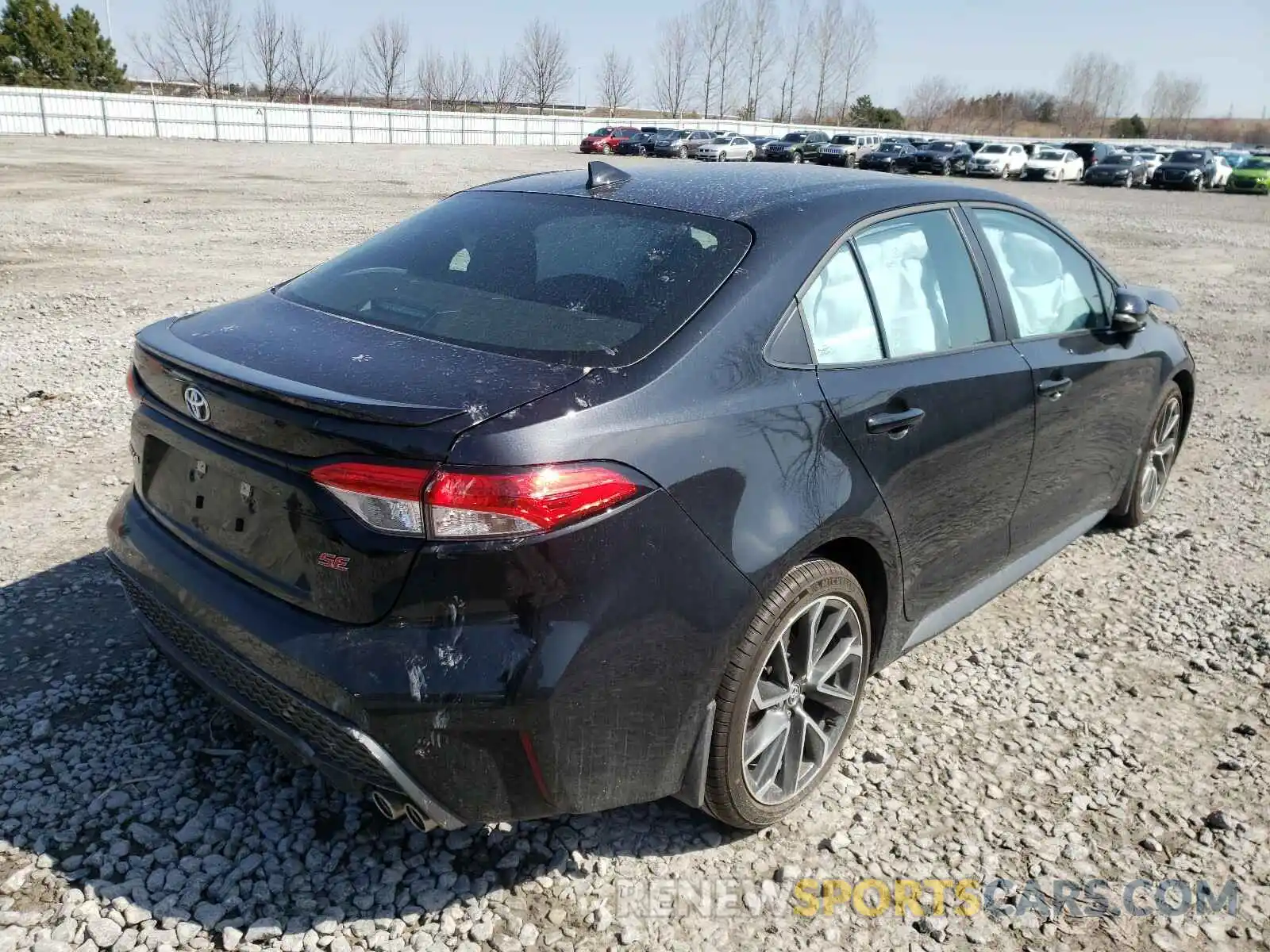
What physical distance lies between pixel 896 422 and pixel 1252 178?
4505cm

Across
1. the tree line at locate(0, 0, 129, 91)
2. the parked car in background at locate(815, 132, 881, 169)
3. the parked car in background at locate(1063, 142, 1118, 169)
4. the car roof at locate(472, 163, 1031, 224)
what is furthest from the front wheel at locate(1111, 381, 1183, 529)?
the tree line at locate(0, 0, 129, 91)

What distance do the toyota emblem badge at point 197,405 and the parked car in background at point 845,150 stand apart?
43.6m

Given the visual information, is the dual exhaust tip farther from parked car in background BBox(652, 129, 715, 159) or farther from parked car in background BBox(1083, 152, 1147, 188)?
parked car in background BBox(652, 129, 715, 159)

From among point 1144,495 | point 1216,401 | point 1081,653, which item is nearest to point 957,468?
point 1081,653

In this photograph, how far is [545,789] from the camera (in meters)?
2.27

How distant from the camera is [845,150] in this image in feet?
150

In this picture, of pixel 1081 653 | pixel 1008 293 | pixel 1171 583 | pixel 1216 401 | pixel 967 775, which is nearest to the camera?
pixel 967 775

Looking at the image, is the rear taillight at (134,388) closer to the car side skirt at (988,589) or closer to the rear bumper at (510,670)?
the rear bumper at (510,670)

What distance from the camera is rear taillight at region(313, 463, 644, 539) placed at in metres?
2.10

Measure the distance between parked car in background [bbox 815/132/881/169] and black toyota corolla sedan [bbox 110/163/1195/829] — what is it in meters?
42.6

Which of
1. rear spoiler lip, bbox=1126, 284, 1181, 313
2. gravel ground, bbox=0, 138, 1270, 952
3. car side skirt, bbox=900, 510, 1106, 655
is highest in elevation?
rear spoiler lip, bbox=1126, 284, 1181, 313

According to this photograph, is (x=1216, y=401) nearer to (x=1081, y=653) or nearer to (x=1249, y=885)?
(x=1081, y=653)

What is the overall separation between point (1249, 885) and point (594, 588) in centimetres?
205

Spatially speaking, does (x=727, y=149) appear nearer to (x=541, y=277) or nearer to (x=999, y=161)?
(x=999, y=161)
